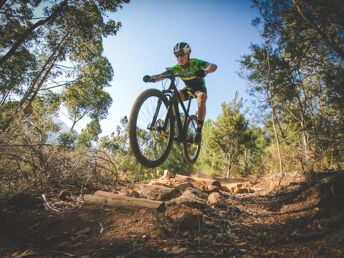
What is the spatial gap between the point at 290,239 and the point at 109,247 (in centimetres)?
148

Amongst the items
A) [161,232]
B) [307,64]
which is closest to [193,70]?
[161,232]

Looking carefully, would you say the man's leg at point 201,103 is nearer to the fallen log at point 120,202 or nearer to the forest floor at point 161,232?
the forest floor at point 161,232

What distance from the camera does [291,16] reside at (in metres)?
6.09

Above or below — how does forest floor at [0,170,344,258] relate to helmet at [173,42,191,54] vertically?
below

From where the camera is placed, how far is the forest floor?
1.18 m

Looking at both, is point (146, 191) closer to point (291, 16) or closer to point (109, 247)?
point (109, 247)

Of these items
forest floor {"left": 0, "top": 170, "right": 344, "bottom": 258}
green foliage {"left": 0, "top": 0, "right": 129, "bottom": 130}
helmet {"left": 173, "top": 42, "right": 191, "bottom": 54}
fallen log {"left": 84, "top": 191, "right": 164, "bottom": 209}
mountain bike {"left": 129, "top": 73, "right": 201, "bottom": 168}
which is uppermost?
green foliage {"left": 0, "top": 0, "right": 129, "bottom": 130}

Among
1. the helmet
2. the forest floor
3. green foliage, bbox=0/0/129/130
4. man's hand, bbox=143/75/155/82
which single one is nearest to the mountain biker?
the helmet

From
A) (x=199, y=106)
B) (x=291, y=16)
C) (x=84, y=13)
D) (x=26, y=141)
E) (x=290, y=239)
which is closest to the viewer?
(x=290, y=239)

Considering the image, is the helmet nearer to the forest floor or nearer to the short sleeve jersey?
the short sleeve jersey

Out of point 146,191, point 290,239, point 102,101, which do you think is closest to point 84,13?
point 146,191

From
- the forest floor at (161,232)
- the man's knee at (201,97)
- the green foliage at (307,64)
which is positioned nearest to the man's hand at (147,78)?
the man's knee at (201,97)

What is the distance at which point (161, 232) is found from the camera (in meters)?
1.46

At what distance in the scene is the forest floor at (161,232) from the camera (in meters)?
1.18
